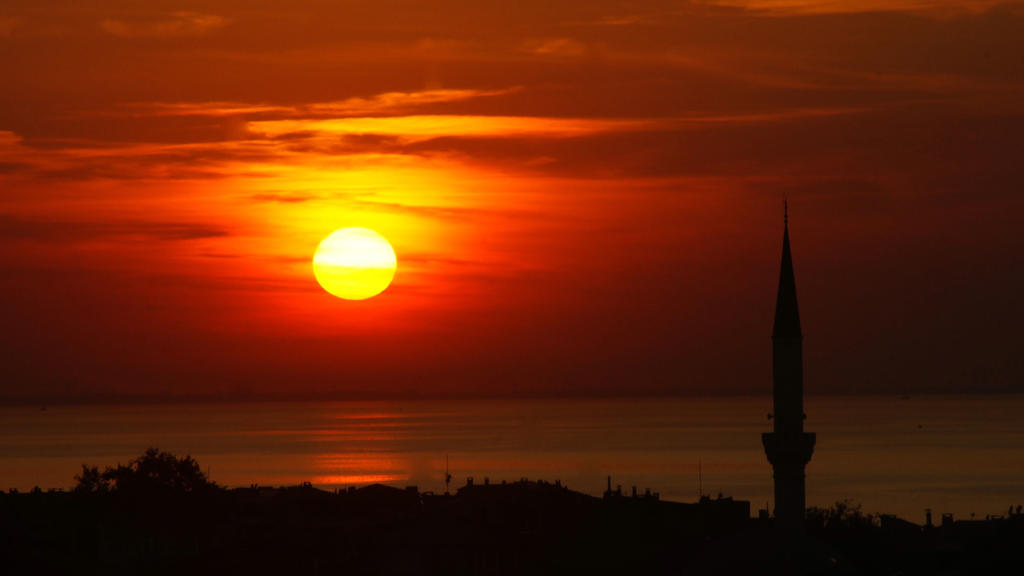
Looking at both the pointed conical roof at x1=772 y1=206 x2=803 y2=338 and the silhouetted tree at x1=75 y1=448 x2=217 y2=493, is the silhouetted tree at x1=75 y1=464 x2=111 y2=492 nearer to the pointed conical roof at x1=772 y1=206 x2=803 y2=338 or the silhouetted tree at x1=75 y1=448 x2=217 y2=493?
the silhouetted tree at x1=75 y1=448 x2=217 y2=493

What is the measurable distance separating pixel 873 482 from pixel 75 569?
458 feet

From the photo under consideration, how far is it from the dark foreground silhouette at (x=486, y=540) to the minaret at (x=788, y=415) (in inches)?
62.9

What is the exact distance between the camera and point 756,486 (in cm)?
17225

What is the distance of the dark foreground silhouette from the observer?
5894cm

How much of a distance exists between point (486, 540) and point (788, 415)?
13283 millimetres

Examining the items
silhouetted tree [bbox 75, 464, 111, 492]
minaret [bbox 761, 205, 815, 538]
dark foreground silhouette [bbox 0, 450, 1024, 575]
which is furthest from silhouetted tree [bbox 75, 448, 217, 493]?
minaret [bbox 761, 205, 815, 538]

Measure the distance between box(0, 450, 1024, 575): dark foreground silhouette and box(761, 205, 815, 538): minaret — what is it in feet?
5.24

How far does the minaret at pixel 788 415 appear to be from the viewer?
216ft

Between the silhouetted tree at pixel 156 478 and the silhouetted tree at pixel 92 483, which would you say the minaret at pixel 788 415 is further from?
the silhouetted tree at pixel 92 483

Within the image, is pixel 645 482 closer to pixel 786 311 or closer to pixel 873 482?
pixel 873 482

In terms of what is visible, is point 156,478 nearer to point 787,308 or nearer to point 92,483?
point 92,483

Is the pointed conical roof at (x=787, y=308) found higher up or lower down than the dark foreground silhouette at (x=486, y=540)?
higher up

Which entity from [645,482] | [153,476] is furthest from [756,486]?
[153,476]

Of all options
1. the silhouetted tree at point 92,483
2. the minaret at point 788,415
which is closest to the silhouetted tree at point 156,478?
the silhouetted tree at point 92,483
